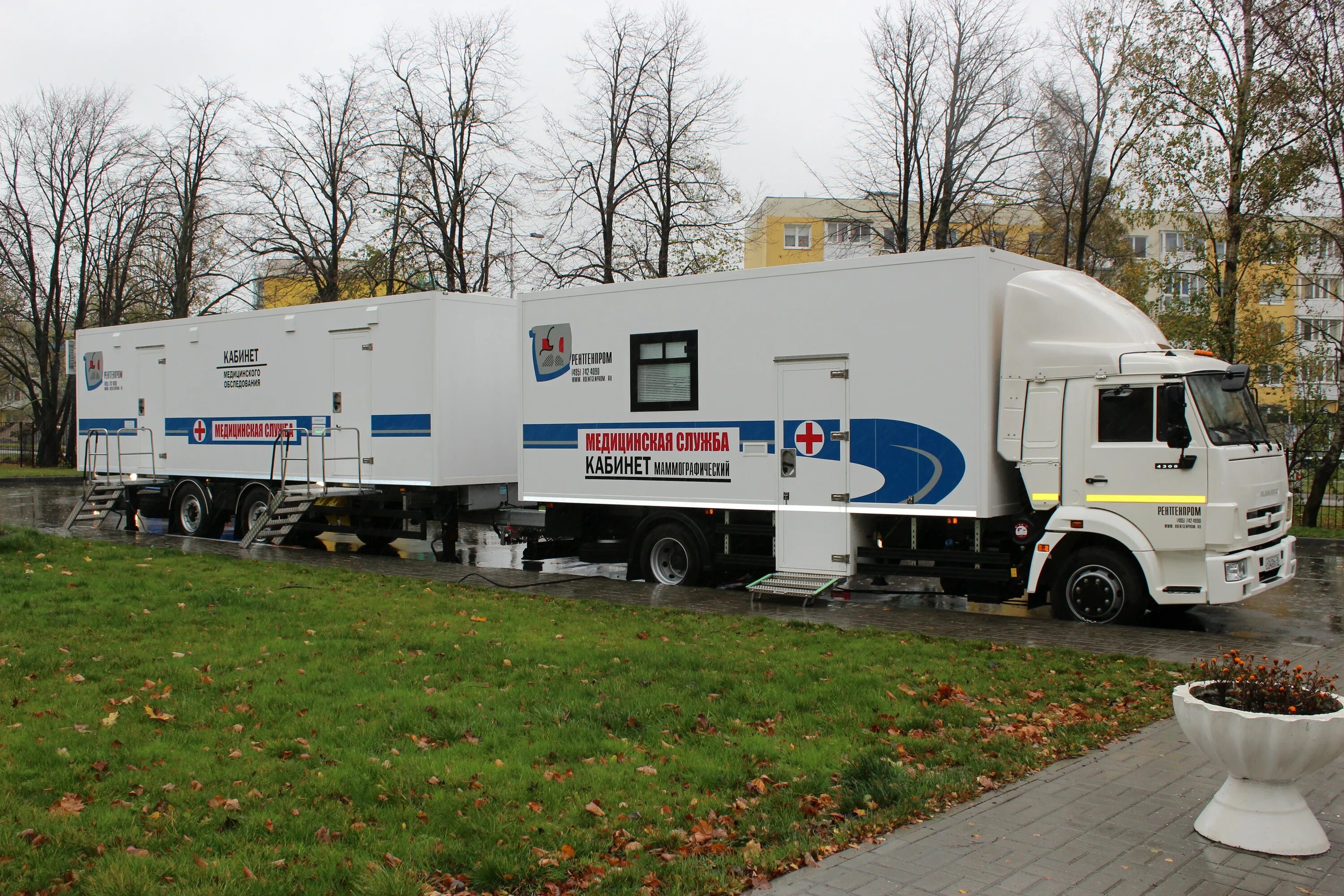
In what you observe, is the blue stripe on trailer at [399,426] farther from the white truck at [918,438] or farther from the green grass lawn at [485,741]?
the green grass lawn at [485,741]

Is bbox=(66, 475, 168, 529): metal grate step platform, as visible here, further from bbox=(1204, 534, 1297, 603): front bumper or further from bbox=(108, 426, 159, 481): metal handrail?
bbox=(1204, 534, 1297, 603): front bumper

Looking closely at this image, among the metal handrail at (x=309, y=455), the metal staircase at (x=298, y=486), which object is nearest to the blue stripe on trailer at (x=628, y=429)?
the metal handrail at (x=309, y=455)

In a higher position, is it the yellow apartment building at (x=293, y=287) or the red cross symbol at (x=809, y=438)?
the yellow apartment building at (x=293, y=287)

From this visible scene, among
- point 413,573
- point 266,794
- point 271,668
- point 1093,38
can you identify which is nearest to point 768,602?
point 413,573

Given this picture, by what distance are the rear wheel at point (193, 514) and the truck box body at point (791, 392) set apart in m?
7.53

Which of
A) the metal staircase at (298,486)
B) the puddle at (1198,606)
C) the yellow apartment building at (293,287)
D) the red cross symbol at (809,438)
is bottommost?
the puddle at (1198,606)

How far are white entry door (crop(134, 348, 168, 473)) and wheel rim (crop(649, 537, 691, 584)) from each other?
10324mm

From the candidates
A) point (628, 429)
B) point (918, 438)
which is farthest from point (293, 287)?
point (918, 438)

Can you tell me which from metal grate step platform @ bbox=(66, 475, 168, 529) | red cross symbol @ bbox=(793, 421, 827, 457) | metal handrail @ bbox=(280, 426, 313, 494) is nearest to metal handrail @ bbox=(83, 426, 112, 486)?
metal grate step platform @ bbox=(66, 475, 168, 529)

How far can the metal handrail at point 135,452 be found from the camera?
62.8ft

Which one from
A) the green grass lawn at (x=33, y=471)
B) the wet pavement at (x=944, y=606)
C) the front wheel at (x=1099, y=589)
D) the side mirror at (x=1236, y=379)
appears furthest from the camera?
the green grass lawn at (x=33, y=471)

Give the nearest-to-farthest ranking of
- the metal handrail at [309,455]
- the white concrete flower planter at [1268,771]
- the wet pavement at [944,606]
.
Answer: the white concrete flower planter at [1268,771]
the wet pavement at [944,606]
the metal handrail at [309,455]

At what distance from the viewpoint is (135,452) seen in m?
19.5

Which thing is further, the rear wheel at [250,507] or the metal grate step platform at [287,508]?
the rear wheel at [250,507]
